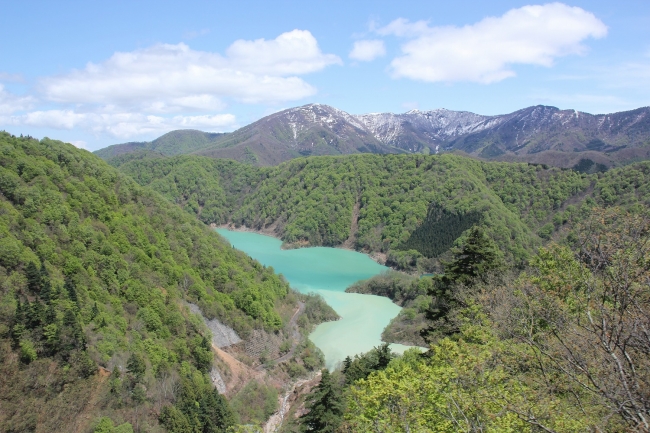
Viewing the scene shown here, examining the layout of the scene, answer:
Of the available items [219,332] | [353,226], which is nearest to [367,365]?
[219,332]

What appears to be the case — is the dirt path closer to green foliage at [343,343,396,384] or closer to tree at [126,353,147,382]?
green foliage at [343,343,396,384]

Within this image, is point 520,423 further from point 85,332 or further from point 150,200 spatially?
point 150,200

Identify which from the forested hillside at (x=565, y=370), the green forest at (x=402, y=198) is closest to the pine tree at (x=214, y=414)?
the forested hillside at (x=565, y=370)

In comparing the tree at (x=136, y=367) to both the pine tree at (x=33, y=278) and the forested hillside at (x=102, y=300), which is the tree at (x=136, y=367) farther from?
the pine tree at (x=33, y=278)

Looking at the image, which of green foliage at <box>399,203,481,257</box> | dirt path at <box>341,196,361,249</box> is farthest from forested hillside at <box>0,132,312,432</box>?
dirt path at <box>341,196,361,249</box>

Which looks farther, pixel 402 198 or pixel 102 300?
pixel 402 198

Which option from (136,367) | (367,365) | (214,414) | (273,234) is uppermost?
(136,367)

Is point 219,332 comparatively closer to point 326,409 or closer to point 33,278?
point 33,278
